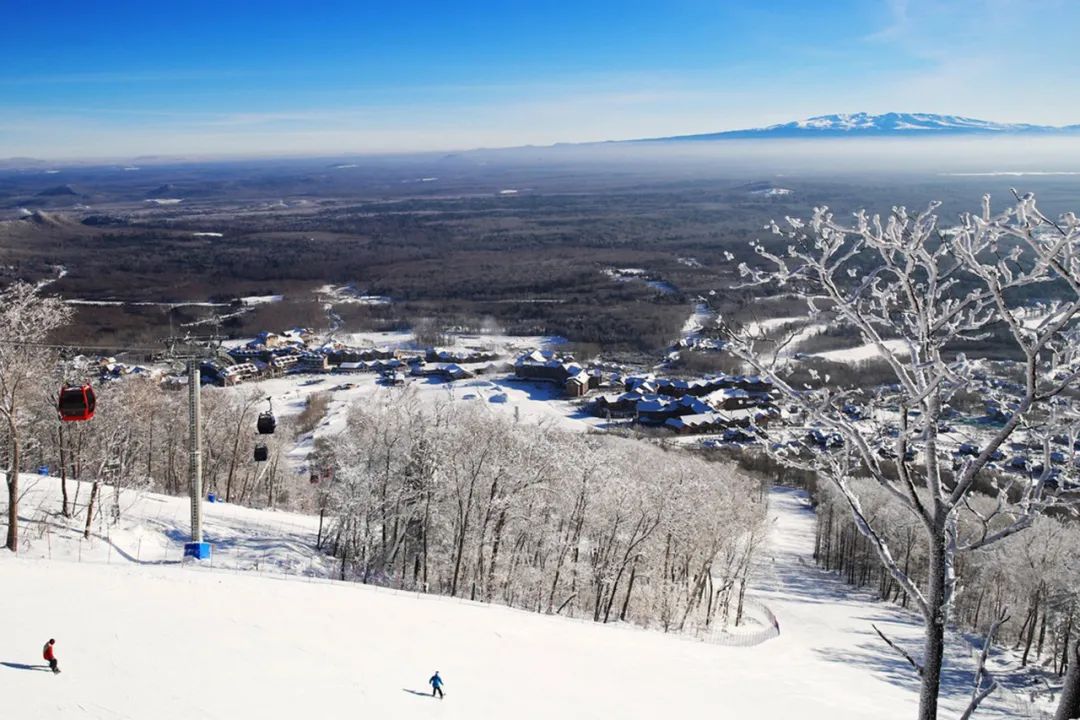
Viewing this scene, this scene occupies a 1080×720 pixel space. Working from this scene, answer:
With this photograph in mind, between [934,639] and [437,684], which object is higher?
[934,639]

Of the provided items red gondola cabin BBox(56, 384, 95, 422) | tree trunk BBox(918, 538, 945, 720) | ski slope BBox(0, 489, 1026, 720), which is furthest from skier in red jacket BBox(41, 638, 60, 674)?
tree trunk BBox(918, 538, 945, 720)

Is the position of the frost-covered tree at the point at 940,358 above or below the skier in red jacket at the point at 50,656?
above

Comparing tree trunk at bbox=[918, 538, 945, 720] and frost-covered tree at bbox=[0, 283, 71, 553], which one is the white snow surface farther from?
tree trunk at bbox=[918, 538, 945, 720]

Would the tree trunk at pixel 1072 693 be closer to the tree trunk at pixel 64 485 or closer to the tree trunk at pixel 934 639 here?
the tree trunk at pixel 934 639

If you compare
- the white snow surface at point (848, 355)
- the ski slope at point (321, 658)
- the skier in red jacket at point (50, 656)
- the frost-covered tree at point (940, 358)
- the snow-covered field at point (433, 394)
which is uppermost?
the frost-covered tree at point (940, 358)

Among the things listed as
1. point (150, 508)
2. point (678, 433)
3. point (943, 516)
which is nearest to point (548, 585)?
point (150, 508)

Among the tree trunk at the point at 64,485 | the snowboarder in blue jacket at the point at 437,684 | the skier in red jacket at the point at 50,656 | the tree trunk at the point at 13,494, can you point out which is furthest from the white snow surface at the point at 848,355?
the skier in red jacket at the point at 50,656

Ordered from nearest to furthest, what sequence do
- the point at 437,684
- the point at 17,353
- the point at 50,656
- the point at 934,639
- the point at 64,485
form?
the point at 934,639 < the point at 50,656 < the point at 437,684 < the point at 17,353 < the point at 64,485

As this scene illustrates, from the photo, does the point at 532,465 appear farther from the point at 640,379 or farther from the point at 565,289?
the point at 565,289

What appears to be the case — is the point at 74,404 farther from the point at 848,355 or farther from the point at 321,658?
the point at 848,355

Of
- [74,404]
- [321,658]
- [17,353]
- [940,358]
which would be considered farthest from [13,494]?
[940,358]
